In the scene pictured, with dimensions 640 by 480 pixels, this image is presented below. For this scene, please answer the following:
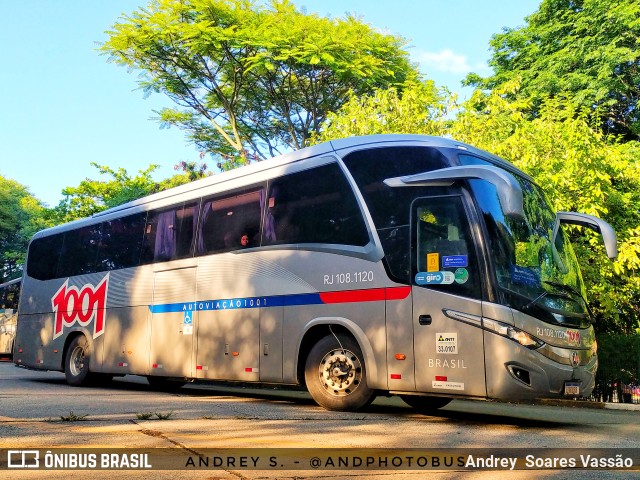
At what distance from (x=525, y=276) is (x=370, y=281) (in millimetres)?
2012

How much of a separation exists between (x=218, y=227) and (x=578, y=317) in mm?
6135

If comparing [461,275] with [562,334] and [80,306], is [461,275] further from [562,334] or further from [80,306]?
[80,306]

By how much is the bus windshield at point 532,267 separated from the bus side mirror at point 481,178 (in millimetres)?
231

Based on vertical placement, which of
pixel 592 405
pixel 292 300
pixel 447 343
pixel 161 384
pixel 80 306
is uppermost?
pixel 80 306

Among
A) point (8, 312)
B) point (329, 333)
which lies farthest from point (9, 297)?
point (329, 333)

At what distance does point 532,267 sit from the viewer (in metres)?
8.30

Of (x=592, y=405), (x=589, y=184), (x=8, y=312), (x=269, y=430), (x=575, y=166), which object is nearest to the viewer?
(x=269, y=430)

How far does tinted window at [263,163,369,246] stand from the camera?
374 inches

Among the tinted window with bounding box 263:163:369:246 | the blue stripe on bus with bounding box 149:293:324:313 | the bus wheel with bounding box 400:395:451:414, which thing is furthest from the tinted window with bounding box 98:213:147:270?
the bus wheel with bounding box 400:395:451:414

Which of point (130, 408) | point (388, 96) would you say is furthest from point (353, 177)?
point (388, 96)

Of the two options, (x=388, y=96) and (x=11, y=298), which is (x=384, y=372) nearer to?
(x=388, y=96)

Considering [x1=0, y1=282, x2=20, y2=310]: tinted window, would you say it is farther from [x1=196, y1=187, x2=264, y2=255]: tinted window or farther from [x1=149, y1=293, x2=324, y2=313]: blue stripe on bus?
[x1=196, y1=187, x2=264, y2=255]: tinted window

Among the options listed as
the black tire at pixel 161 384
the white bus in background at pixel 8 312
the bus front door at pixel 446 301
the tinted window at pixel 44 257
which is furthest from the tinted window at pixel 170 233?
the white bus in background at pixel 8 312

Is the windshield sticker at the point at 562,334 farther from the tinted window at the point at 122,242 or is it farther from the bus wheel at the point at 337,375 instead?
the tinted window at the point at 122,242
